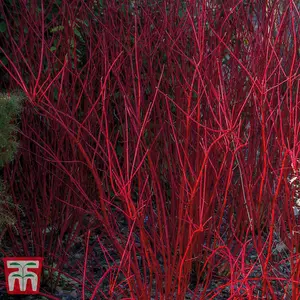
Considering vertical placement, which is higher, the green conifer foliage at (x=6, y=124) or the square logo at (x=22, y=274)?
the green conifer foliage at (x=6, y=124)

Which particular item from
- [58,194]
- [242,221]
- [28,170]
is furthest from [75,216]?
[242,221]

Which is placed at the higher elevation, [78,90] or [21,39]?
[21,39]

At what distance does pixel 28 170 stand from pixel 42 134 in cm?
24

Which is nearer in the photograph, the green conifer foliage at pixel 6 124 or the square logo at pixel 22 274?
the green conifer foliage at pixel 6 124

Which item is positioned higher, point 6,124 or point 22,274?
point 6,124

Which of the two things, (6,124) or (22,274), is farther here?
(22,274)

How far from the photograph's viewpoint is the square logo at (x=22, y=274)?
2.88 metres

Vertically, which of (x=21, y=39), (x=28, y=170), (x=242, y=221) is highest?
(x=21, y=39)

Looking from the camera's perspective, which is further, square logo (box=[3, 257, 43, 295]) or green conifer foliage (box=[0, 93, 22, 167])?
square logo (box=[3, 257, 43, 295])

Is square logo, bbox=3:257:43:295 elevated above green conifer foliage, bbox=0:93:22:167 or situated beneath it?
situated beneath

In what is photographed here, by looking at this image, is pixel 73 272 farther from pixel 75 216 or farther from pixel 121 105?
pixel 121 105

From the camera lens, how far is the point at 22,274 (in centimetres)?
293

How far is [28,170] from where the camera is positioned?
148 inches

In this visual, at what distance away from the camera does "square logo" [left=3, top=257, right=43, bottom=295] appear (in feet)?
9.45
